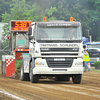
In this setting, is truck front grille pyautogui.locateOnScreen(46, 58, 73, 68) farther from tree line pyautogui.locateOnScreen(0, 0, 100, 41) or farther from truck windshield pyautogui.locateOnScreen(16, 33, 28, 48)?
tree line pyautogui.locateOnScreen(0, 0, 100, 41)

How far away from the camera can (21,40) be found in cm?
2097

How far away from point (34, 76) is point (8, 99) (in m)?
4.84

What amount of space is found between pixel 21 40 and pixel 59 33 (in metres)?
7.72

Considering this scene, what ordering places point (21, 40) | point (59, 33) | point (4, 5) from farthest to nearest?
point (4, 5) → point (21, 40) → point (59, 33)

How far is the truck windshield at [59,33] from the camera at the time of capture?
1340 cm

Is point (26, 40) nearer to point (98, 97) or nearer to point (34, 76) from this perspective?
point (34, 76)

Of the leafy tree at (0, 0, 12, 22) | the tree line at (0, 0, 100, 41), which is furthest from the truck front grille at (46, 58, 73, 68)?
the leafy tree at (0, 0, 12, 22)

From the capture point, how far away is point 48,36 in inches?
528

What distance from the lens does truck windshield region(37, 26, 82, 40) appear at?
13398mm

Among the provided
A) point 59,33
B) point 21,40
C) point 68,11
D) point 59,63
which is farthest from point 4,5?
point 59,63

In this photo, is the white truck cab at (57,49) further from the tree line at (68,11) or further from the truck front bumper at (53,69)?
the tree line at (68,11)

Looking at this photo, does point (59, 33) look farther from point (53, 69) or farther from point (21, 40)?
point (21, 40)

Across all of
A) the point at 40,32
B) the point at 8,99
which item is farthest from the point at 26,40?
the point at 8,99

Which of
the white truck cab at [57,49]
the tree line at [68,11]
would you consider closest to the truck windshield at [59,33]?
the white truck cab at [57,49]
